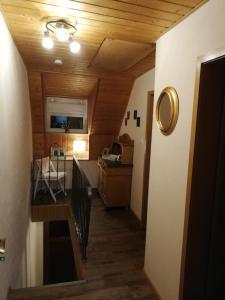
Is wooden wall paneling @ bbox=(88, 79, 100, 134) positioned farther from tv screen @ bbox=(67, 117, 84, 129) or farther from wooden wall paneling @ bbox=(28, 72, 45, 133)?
wooden wall paneling @ bbox=(28, 72, 45, 133)

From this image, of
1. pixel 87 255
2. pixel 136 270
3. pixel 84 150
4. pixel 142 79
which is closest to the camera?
pixel 136 270

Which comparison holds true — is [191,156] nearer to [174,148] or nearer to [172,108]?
[174,148]

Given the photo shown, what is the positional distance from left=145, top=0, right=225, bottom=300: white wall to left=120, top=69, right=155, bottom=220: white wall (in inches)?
51.3

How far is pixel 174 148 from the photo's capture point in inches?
70.1

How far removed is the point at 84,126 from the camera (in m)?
5.07

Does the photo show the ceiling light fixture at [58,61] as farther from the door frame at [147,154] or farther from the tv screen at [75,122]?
the tv screen at [75,122]

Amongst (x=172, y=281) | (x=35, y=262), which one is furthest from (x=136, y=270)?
(x=35, y=262)

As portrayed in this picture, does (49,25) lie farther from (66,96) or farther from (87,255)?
(66,96)

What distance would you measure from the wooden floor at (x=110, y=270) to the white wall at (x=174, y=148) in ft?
0.79

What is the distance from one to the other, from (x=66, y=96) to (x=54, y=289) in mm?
3721

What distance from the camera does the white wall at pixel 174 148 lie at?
1.43m

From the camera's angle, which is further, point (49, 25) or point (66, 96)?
point (66, 96)

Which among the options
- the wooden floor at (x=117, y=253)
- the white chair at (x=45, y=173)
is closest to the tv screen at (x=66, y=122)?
the white chair at (x=45, y=173)

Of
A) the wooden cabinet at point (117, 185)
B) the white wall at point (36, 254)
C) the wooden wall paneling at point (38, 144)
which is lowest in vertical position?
the white wall at point (36, 254)
